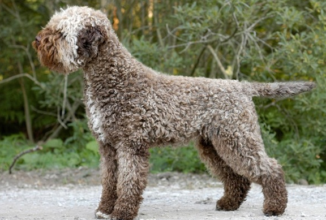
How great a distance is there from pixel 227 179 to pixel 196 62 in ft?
14.9

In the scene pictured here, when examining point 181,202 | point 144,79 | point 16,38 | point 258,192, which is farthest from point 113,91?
point 16,38

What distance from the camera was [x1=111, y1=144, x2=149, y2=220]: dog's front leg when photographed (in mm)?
6191

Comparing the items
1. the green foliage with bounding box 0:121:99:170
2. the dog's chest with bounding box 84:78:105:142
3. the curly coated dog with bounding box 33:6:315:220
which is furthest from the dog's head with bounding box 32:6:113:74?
the green foliage with bounding box 0:121:99:170

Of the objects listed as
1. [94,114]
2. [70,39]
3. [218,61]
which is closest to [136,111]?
[94,114]

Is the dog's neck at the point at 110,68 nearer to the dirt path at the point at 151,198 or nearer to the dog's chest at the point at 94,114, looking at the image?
the dog's chest at the point at 94,114

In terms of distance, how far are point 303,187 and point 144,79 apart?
3.64 m

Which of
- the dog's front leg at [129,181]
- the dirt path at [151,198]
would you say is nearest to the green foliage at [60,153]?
the dirt path at [151,198]

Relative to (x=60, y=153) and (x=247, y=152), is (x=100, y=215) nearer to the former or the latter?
(x=247, y=152)

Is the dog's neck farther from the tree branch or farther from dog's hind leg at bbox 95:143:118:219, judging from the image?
the tree branch

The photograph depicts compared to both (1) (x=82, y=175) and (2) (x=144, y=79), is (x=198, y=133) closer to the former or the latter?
(2) (x=144, y=79)

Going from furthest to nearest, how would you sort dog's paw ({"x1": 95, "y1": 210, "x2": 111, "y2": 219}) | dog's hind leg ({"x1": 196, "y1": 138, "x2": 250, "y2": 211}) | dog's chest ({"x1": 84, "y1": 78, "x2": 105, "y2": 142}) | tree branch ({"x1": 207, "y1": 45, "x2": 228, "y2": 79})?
tree branch ({"x1": 207, "y1": 45, "x2": 228, "y2": 79}), dog's hind leg ({"x1": 196, "y1": 138, "x2": 250, "y2": 211}), dog's paw ({"x1": 95, "y1": 210, "x2": 111, "y2": 219}), dog's chest ({"x1": 84, "y1": 78, "x2": 105, "y2": 142})

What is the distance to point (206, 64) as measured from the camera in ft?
39.1

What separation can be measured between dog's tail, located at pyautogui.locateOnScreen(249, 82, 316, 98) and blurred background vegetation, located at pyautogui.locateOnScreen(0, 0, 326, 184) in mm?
2651

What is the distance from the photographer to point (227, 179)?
Answer: 6969mm
